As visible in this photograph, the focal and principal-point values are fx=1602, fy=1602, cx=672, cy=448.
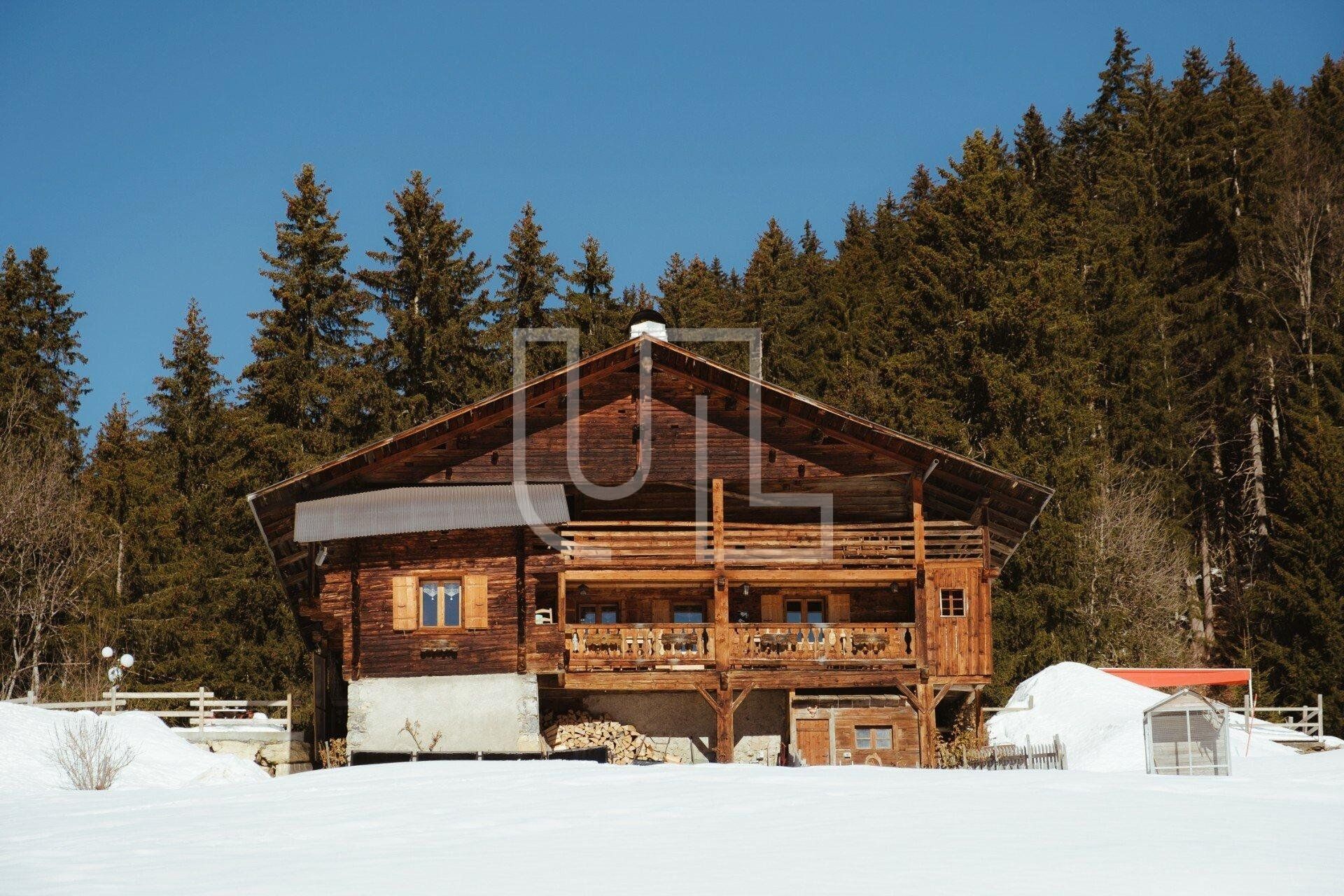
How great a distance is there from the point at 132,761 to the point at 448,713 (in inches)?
256

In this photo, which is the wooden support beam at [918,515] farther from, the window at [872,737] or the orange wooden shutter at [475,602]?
the orange wooden shutter at [475,602]

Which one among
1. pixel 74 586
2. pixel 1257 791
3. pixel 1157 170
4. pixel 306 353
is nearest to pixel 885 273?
pixel 1157 170

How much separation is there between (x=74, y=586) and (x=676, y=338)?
20.7m

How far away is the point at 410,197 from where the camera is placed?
5616cm

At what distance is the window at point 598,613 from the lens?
113 ft

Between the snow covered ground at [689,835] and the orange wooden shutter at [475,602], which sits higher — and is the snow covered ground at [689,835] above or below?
below

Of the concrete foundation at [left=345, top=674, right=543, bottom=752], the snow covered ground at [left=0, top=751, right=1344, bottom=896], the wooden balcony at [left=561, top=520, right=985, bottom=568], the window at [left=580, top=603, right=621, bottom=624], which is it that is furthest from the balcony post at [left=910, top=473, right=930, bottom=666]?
the snow covered ground at [left=0, top=751, right=1344, bottom=896]

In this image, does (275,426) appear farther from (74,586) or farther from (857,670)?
(857,670)

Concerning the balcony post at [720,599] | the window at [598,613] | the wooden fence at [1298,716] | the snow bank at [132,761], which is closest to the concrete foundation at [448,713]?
the snow bank at [132,761]

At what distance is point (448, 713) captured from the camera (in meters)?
31.8

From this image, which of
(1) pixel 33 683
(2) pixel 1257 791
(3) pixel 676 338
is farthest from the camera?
(3) pixel 676 338

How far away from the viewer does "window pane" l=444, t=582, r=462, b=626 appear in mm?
32406

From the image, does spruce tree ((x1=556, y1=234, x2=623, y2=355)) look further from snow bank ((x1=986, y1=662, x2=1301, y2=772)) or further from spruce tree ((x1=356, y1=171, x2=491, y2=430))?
snow bank ((x1=986, y1=662, x2=1301, y2=772))

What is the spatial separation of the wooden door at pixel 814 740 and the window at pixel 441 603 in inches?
288
